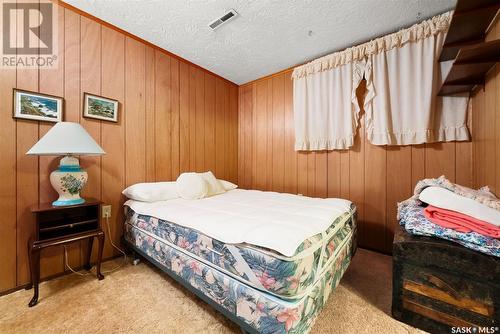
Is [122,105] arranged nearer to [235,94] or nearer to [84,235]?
[84,235]

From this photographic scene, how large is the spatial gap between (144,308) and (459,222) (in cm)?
196

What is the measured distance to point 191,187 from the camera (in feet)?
6.80

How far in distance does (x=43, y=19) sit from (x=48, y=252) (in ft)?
6.38

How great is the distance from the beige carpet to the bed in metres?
0.16

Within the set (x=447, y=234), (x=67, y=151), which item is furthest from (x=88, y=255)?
(x=447, y=234)

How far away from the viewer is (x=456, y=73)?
1.46 metres

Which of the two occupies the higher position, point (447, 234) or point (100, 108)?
point (100, 108)

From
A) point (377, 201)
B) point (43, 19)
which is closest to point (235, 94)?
point (43, 19)

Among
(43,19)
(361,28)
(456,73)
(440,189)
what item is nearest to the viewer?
(440,189)

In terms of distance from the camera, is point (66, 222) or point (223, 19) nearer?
point (66, 222)

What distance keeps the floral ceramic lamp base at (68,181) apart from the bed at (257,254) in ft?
1.67

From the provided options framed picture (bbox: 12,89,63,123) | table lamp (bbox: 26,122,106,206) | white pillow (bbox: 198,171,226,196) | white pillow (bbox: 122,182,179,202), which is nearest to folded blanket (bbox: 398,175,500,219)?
white pillow (bbox: 198,171,226,196)

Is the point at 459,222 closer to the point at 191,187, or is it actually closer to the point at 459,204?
the point at 459,204

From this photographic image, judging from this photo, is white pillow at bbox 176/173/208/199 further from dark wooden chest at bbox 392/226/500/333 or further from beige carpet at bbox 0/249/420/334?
dark wooden chest at bbox 392/226/500/333
